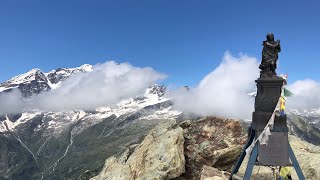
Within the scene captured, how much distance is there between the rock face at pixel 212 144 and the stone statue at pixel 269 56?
10.5 m

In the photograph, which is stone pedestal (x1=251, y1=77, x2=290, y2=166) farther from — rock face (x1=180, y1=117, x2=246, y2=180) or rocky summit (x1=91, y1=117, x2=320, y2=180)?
rock face (x1=180, y1=117, x2=246, y2=180)

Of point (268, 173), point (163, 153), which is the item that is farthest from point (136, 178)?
point (268, 173)

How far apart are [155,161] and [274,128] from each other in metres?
11.5

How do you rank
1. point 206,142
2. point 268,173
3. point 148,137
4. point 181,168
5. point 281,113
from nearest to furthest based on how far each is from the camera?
point 281,113 < point 268,173 < point 181,168 < point 206,142 < point 148,137

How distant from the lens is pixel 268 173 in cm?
2473

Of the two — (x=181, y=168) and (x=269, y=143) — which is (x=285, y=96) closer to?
(x=269, y=143)

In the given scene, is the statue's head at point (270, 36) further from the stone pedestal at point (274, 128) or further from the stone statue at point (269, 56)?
the stone pedestal at point (274, 128)

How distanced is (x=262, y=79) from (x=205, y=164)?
11482mm

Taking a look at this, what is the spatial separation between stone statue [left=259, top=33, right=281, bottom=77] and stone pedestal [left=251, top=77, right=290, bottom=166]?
55 cm

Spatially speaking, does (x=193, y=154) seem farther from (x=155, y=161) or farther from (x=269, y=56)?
(x=269, y=56)

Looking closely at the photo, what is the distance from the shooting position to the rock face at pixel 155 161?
88.0 feet

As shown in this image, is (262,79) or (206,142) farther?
(206,142)

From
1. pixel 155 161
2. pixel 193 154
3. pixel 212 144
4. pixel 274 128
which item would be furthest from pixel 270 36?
pixel 155 161

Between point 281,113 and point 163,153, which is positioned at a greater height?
point 281,113
